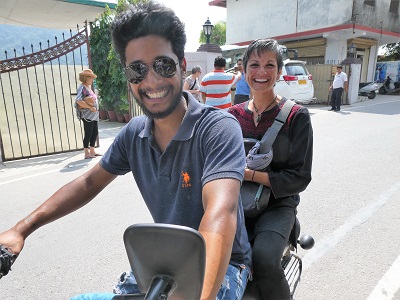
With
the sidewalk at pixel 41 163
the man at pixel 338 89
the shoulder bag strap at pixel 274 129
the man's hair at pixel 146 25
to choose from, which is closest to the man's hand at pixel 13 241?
the man's hair at pixel 146 25

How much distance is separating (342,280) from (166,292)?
234 cm

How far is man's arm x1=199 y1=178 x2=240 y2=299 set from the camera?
868mm

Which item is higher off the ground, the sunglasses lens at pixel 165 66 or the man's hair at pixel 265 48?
the man's hair at pixel 265 48

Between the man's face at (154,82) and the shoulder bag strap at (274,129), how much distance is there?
0.76 metres

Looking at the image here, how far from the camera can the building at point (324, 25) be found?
17297 mm

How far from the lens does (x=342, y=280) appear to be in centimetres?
255

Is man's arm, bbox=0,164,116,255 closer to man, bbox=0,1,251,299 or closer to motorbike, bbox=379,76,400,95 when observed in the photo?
man, bbox=0,1,251,299

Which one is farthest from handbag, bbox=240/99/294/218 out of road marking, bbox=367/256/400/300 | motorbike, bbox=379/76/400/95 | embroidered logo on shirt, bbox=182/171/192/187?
motorbike, bbox=379/76/400/95

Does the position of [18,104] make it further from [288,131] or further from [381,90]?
[381,90]

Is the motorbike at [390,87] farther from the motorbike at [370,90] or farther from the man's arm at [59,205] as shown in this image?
the man's arm at [59,205]

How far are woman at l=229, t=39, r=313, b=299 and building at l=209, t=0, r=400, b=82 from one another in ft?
54.6

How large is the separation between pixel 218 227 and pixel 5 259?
29.8 inches

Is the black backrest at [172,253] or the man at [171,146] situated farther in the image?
the man at [171,146]

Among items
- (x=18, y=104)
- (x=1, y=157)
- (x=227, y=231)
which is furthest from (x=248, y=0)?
(x=227, y=231)
